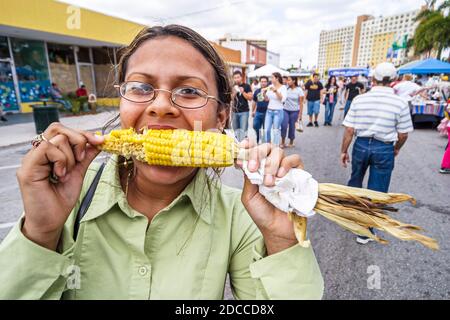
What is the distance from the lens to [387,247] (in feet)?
10.1

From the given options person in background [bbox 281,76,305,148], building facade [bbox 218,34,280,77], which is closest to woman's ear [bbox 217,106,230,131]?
person in background [bbox 281,76,305,148]

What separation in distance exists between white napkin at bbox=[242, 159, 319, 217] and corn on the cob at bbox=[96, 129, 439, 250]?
63 mm

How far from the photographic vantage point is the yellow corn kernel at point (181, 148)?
1.11m

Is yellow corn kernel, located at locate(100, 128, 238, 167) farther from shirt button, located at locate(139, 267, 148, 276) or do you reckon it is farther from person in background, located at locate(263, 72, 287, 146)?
person in background, located at locate(263, 72, 287, 146)

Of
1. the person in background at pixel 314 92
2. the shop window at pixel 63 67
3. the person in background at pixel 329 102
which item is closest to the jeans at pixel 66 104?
the shop window at pixel 63 67

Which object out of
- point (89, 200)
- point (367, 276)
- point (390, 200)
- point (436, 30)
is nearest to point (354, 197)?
point (390, 200)

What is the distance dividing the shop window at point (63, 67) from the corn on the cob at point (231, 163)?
16031mm

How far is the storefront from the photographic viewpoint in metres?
10.1

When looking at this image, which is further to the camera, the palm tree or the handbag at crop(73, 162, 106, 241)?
the palm tree

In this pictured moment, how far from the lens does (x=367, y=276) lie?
8.55 feet

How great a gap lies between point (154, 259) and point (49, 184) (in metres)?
0.50

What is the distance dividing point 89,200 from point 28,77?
15.1 metres

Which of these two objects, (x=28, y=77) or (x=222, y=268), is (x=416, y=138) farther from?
(x=28, y=77)

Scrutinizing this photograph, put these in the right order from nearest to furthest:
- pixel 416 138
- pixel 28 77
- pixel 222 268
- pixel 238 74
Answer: pixel 222 268, pixel 238 74, pixel 416 138, pixel 28 77
